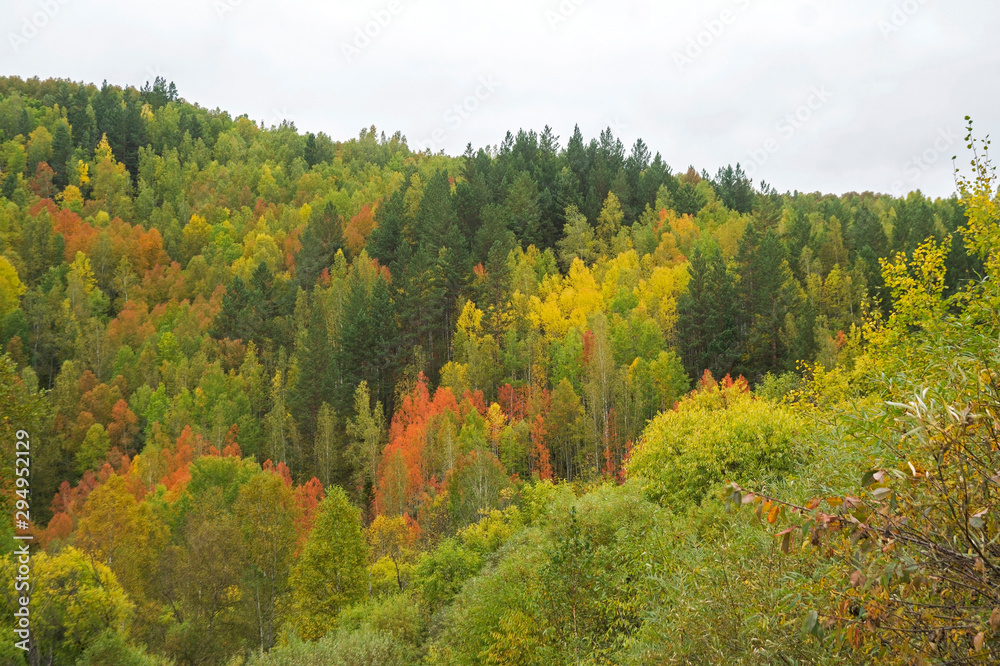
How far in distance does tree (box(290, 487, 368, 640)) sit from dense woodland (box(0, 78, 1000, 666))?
199 mm

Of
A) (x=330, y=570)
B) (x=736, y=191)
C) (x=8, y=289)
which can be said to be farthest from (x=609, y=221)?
(x=8, y=289)

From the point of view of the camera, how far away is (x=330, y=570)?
3522 cm

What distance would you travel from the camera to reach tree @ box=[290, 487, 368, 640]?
113 feet

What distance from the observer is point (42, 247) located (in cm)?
12044

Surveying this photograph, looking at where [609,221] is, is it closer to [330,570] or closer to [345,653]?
[330,570]

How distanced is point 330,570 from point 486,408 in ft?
119

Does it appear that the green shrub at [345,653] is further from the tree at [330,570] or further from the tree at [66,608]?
the tree at [330,570]

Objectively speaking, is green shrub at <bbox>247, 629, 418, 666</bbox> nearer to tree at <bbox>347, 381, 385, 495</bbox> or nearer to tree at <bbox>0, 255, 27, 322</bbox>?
tree at <bbox>347, 381, 385, 495</bbox>

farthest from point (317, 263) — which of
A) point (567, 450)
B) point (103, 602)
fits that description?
point (103, 602)

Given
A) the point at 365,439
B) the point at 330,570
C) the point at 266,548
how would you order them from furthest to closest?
the point at 365,439
the point at 266,548
the point at 330,570

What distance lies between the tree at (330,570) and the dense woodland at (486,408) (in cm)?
20

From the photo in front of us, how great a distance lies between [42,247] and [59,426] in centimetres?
5534

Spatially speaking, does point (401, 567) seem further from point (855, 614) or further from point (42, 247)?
point (42, 247)

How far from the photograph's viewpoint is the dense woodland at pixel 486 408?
834 centimetres
